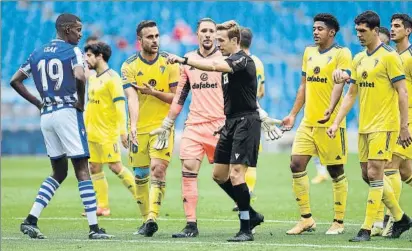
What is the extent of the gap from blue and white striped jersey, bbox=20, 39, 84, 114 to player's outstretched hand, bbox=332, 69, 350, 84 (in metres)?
2.75

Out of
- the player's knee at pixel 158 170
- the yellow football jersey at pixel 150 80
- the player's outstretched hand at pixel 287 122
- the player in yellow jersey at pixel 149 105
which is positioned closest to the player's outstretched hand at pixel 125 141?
the player in yellow jersey at pixel 149 105

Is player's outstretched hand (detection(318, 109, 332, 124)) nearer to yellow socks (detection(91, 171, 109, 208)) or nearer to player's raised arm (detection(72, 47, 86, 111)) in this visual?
player's raised arm (detection(72, 47, 86, 111))

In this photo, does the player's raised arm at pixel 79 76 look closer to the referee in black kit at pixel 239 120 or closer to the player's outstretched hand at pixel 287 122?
the referee in black kit at pixel 239 120

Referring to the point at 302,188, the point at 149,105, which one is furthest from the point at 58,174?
the point at 302,188

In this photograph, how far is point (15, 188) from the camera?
20.3 m

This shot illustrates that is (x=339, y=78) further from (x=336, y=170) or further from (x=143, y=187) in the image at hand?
(x=143, y=187)

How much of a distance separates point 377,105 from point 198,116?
81.2 inches

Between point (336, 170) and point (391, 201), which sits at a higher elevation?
point (336, 170)

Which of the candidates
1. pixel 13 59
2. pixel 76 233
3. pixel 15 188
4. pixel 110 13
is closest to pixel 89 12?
pixel 110 13

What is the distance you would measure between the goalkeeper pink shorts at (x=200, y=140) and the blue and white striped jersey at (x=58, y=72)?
136 centimetres

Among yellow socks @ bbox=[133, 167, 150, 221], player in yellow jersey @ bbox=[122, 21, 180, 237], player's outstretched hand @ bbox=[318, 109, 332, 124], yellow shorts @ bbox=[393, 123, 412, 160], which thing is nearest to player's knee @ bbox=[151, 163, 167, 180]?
player in yellow jersey @ bbox=[122, 21, 180, 237]

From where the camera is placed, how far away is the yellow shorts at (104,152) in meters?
15.2

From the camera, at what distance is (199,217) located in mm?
14367

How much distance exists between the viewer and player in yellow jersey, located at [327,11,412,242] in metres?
11.0
